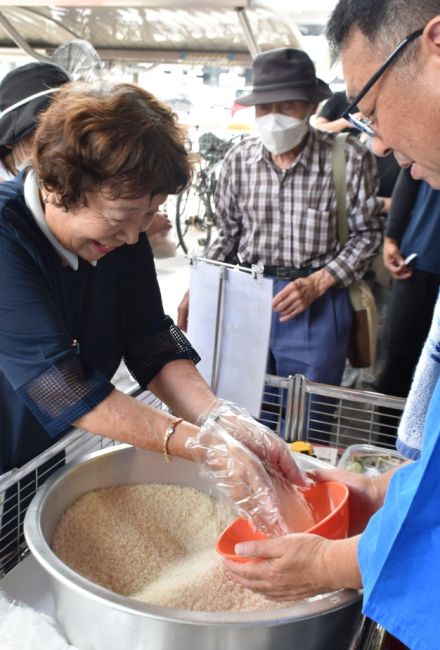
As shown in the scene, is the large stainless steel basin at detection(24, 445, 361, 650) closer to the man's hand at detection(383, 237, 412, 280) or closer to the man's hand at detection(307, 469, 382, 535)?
the man's hand at detection(307, 469, 382, 535)

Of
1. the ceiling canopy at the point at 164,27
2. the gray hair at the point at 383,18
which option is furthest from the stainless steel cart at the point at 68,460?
the ceiling canopy at the point at 164,27

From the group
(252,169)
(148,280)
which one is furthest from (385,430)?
(148,280)

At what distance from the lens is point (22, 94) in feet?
5.56

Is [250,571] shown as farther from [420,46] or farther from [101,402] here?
[420,46]

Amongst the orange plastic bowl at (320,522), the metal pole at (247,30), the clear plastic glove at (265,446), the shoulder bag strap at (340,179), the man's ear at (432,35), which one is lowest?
the orange plastic bowl at (320,522)

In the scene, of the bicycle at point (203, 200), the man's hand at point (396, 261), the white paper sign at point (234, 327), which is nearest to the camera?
the white paper sign at point (234, 327)

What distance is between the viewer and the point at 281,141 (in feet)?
6.49

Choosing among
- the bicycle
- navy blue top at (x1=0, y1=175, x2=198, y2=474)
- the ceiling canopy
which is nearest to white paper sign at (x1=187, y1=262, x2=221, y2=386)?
navy blue top at (x1=0, y1=175, x2=198, y2=474)

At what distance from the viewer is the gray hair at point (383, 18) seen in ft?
2.29

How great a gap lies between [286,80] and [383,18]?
4.26 ft

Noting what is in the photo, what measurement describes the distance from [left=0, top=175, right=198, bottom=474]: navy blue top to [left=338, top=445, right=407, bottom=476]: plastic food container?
0.41m

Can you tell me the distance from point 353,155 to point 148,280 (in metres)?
0.99

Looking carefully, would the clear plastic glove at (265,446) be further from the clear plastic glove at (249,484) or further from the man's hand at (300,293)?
the man's hand at (300,293)

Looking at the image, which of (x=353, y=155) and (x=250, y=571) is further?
(x=353, y=155)
